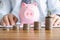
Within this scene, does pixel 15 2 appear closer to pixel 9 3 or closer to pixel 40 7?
pixel 9 3

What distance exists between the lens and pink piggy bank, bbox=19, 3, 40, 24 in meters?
2.08

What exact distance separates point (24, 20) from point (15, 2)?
26 centimetres

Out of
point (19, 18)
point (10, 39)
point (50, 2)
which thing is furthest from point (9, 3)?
point (10, 39)

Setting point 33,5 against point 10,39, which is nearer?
point 10,39

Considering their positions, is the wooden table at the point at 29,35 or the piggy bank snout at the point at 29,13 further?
the piggy bank snout at the point at 29,13

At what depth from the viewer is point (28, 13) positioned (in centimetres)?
212

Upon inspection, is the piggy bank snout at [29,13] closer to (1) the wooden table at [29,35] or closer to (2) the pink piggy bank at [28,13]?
(2) the pink piggy bank at [28,13]

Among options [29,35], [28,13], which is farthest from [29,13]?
[29,35]

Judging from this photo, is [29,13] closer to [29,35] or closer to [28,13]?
[28,13]

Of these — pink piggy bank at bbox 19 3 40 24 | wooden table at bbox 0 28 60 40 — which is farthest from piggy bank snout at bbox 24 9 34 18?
wooden table at bbox 0 28 60 40

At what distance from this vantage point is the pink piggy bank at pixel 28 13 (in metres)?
2.08

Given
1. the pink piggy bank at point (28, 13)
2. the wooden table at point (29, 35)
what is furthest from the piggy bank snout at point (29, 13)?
the wooden table at point (29, 35)

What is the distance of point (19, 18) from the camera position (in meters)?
2.15

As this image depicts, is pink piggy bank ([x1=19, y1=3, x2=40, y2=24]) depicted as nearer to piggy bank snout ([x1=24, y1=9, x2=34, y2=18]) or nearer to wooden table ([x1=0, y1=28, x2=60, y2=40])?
piggy bank snout ([x1=24, y1=9, x2=34, y2=18])
